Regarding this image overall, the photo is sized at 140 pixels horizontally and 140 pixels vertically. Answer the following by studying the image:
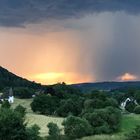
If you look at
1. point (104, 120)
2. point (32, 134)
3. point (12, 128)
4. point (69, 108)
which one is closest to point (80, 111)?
point (69, 108)

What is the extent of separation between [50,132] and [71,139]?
6.38 meters

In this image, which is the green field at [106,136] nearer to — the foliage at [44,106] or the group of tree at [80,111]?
the group of tree at [80,111]

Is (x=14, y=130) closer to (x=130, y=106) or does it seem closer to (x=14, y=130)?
(x=14, y=130)

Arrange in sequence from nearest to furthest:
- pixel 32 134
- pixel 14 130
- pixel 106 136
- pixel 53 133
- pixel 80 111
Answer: pixel 14 130 < pixel 32 134 < pixel 53 133 < pixel 106 136 < pixel 80 111

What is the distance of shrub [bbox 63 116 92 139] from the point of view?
338 feet

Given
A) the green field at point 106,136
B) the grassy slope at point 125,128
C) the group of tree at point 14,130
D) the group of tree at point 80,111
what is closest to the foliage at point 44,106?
the group of tree at point 80,111

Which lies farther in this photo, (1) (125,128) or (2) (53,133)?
(1) (125,128)

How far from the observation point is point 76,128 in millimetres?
103938

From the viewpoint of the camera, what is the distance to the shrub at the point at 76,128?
338 ft

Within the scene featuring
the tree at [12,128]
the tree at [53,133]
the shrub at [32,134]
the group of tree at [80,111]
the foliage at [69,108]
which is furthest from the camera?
the foliage at [69,108]

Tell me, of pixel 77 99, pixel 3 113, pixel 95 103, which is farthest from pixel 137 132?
pixel 77 99

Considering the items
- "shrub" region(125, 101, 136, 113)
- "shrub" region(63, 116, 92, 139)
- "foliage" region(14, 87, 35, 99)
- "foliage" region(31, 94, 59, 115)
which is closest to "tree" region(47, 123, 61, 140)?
"shrub" region(63, 116, 92, 139)

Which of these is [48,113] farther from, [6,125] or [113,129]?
[6,125]

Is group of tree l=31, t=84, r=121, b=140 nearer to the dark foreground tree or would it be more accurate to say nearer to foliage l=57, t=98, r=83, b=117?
foliage l=57, t=98, r=83, b=117
